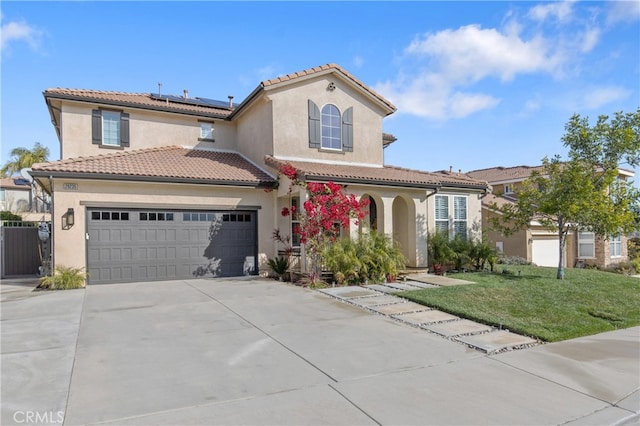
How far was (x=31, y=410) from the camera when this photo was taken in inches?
159

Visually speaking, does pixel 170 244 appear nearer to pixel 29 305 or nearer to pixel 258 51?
pixel 29 305

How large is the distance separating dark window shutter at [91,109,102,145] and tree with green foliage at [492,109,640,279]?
1590 centimetres

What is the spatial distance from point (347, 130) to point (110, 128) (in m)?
9.62

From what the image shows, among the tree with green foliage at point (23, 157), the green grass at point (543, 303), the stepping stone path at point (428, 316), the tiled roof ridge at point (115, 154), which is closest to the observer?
the stepping stone path at point (428, 316)

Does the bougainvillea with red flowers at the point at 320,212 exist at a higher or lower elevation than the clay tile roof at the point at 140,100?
lower

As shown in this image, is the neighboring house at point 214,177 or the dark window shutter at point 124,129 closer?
the neighboring house at point 214,177

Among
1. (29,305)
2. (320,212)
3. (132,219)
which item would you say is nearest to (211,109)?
(132,219)

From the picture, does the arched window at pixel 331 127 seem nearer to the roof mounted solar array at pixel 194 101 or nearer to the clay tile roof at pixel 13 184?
the roof mounted solar array at pixel 194 101

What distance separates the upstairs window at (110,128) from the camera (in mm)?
15672

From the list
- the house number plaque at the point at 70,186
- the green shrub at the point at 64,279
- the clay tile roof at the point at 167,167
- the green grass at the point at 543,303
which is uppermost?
the clay tile roof at the point at 167,167

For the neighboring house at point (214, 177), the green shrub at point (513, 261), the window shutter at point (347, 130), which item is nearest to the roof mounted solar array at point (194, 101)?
the neighboring house at point (214, 177)

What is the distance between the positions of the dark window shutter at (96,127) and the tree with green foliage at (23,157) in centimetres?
1813

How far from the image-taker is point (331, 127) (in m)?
16.0

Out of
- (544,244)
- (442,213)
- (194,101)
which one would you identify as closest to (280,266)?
(442,213)
